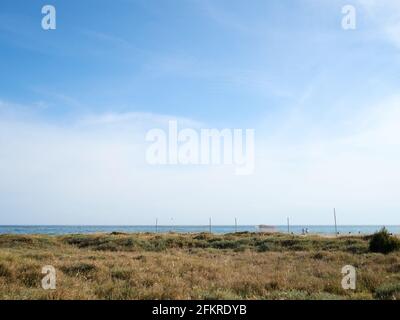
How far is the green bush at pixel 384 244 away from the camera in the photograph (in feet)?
89.7

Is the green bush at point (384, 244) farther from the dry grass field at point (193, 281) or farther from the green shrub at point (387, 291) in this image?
the green shrub at point (387, 291)

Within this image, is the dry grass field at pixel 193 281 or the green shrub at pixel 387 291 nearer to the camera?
the green shrub at pixel 387 291

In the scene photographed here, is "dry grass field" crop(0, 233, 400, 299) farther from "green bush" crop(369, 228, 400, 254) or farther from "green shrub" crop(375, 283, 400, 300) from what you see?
"green bush" crop(369, 228, 400, 254)

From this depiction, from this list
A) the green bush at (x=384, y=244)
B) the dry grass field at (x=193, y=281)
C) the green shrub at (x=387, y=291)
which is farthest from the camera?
the green bush at (x=384, y=244)

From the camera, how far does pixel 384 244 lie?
28016mm

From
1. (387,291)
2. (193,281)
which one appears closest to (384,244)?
(387,291)

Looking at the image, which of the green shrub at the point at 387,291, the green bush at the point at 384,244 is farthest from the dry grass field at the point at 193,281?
the green bush at the point at 384,244

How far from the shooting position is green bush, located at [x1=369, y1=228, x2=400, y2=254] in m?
27.3

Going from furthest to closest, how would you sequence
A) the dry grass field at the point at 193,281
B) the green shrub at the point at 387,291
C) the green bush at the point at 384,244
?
1. the green bush at the point at 384,244
2. the dry grass field at the point at 193,281
3. the green shrub at the point at 387,291

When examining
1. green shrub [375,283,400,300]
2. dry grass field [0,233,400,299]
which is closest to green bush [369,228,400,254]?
dry grass field [0,233,400,299]

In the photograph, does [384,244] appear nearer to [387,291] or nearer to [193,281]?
[387,291]

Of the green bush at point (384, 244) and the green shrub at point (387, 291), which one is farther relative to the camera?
the green bush at point (384, 244)
